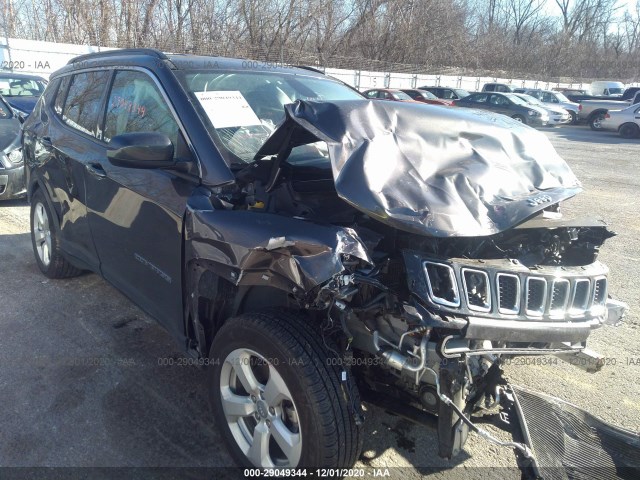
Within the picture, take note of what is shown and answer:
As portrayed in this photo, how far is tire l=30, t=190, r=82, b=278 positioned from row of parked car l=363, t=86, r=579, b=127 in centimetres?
1709

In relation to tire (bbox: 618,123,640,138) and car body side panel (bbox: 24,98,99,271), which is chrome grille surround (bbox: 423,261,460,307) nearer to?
car body side panel (bbox: 24,98,99,271)

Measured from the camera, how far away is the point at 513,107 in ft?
72.2

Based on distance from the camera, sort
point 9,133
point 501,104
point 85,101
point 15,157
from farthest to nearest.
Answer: point 501,104 → point 9,133 → point 15,157 → point 85,101

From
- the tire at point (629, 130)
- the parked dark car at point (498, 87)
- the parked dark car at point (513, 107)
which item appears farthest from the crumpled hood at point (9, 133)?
the parked dark car at point (498, 87)

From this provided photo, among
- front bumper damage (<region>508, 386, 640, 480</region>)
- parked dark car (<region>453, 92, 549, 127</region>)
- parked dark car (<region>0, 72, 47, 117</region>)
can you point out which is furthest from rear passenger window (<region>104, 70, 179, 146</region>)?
parked dark car (<region>453, 92, 549, 127</region>)

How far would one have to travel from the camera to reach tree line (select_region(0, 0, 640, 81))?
23.2 metres

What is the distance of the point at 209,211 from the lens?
252 centimetres

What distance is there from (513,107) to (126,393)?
72.6 feet

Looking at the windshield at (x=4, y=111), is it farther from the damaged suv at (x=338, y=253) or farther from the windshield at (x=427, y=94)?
the windshield at (x=427, y=94)

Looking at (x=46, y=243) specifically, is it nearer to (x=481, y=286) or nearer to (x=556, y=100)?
(x=481, y=286)

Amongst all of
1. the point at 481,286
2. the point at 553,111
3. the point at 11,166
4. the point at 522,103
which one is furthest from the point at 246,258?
the point at 553,111

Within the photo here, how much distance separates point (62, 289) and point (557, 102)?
26.7 meters

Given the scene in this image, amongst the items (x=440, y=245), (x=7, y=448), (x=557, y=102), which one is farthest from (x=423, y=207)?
(x=557, y=102)

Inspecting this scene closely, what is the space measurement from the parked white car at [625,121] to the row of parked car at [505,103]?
2499 millimetres
